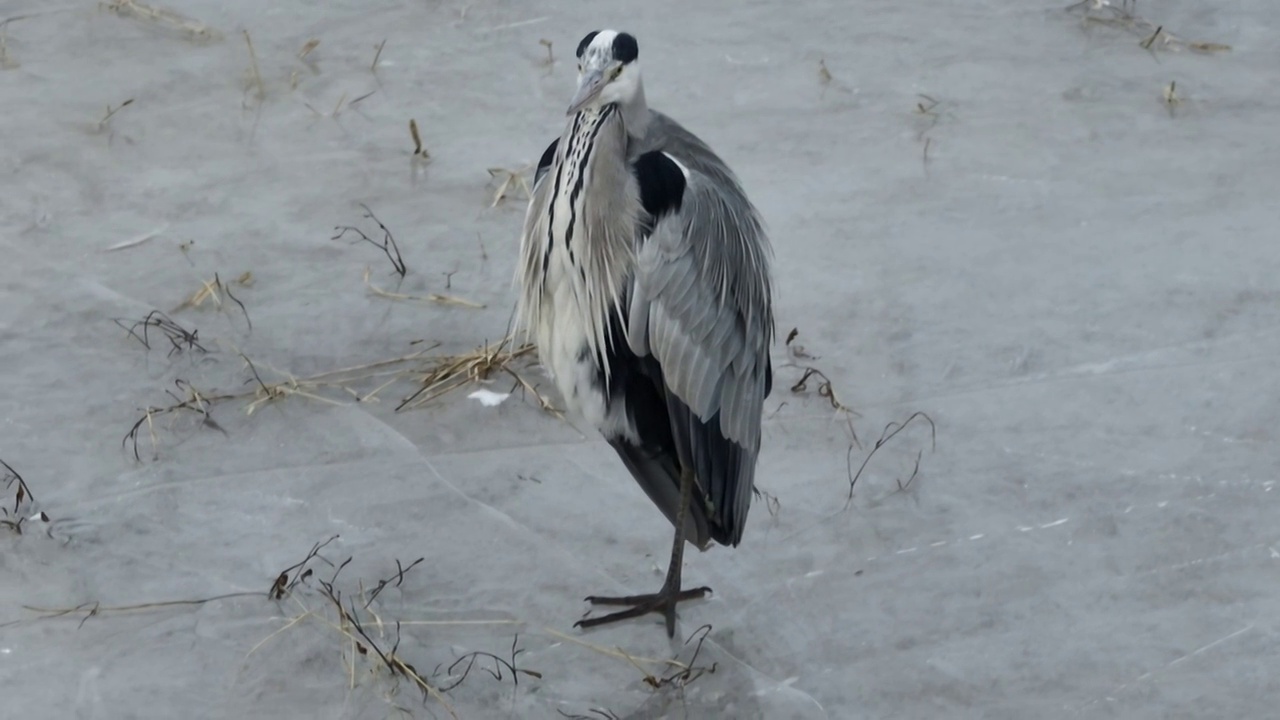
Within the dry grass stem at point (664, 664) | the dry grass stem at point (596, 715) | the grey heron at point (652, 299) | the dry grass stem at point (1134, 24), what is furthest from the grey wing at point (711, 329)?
the dry grass stem at point (1134, 24)

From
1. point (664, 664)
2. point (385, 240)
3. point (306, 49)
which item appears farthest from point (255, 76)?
point (664, 664)

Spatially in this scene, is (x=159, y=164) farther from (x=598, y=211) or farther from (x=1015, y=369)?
(x=1015, y=369)

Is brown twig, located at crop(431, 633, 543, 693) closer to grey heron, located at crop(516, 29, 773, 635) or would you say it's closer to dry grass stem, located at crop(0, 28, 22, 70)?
grey heron, located at crop(516, 29, 773, 635)

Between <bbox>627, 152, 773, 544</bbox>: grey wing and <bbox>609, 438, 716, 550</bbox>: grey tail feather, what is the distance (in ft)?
0.12

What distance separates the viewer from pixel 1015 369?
394 centimetres

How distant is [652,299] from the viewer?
291 cm

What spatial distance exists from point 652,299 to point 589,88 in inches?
16.7

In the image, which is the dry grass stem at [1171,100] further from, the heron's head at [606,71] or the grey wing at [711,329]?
the heron's head at [606,71]

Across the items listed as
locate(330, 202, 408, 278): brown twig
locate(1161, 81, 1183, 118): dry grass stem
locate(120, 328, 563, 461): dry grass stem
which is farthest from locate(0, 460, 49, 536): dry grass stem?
locate(1161, 81, 1183, 118): dry grass stem

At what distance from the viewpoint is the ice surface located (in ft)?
10.1

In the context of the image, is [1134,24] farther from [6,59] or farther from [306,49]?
[6,59]

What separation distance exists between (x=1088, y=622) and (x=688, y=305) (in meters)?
1.11

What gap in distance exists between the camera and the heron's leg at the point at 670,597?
3129mm

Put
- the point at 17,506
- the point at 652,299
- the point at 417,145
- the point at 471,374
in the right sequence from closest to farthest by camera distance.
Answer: the point at 652,299, the point at 17,506, the point at 471,374, the point at 417,145
